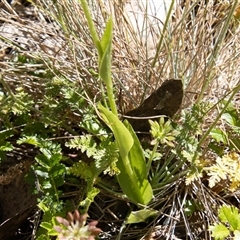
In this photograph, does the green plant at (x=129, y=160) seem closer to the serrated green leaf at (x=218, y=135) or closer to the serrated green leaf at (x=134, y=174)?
the serrated green leaf at (x=134, y=174)

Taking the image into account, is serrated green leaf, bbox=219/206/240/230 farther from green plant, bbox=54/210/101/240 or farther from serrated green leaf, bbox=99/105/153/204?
green plant, bbox=54/210/101/240

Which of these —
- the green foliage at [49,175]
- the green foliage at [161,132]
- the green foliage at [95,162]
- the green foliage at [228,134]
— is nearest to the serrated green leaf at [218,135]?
the green foliage at [228,134]

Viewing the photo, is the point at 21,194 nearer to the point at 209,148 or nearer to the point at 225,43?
the point at 209,148

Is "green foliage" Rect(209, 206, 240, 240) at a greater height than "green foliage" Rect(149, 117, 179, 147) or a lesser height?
lesser

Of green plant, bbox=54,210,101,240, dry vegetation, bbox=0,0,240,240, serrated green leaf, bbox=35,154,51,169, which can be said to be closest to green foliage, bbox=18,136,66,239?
serrated green leaf, bbox=35,154,51,169

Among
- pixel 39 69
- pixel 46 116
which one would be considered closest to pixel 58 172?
pixel 46 116

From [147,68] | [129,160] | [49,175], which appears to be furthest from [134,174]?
[147,68]

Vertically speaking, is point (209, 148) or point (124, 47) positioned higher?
point (124, 47)

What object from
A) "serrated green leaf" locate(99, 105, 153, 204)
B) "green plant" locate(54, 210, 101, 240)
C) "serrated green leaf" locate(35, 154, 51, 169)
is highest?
"green plant" locate(54, 210, 101, 240)

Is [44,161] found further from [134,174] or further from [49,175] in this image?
[134,174]
